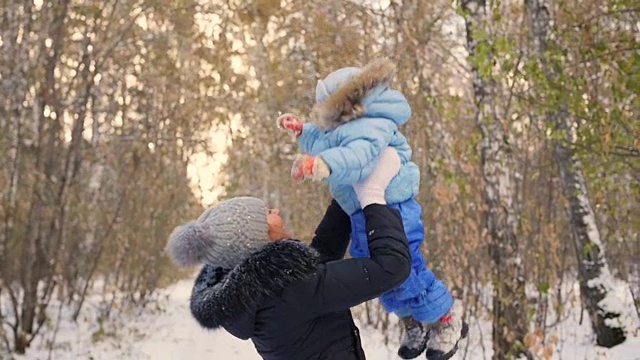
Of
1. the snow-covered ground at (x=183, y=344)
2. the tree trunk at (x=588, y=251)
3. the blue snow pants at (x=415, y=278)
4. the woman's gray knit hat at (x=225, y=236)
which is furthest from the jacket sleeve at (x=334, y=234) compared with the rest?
the tree trunk at (x=588, y=251)

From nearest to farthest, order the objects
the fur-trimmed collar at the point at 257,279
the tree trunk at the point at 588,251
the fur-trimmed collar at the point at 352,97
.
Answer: the fur-trimmed collar at the point at 257,279, the fur-trimmed collar at the point at 352,97, the tree trunk at the point at 588,251

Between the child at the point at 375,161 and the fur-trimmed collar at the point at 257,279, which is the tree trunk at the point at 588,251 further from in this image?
the fur-trimmed collar at the point at 257,279

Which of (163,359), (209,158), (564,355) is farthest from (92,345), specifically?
(564,355)

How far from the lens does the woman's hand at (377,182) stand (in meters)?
2.13

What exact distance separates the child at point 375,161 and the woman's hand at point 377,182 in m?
0.03

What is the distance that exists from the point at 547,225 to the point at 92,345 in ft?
23.7

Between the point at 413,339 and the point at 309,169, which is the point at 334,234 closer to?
the point at 413,339

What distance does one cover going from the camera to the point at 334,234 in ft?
8.23

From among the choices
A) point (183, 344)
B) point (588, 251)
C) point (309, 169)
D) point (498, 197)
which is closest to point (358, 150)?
point (309, 169)

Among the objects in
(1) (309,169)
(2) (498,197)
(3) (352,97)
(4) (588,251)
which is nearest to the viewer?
(1) (309,169)

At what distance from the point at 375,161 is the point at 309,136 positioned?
0.33 m

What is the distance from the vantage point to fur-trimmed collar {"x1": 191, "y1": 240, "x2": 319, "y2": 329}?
82.6 inches

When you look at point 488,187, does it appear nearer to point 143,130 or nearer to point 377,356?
point 377,356

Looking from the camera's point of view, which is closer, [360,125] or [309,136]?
[360,125]
